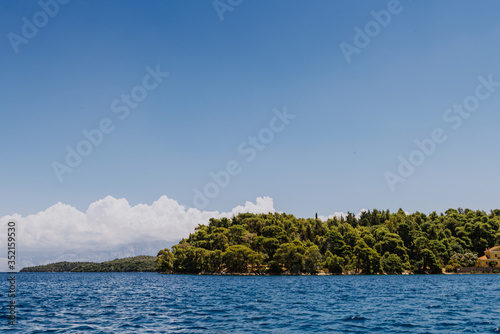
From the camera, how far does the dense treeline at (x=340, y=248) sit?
14512cm

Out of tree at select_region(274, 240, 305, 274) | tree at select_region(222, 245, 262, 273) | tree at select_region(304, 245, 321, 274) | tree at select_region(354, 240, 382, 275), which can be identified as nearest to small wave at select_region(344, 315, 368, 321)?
tree at select_region(304, 245, 321, 274)

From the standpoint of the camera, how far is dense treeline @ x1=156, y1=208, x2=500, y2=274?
476 ft

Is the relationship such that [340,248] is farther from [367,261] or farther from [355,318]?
[355,318]

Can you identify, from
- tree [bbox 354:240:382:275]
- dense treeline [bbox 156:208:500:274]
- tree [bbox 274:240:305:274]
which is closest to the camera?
tree [bbox 354:240:382:275]

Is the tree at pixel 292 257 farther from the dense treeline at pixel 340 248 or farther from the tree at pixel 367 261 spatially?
the tree at pixel 367 261

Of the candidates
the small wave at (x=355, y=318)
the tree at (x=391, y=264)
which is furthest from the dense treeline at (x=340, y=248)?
the small wave at (x=355, y=318)

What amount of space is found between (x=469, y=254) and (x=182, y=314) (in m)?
161

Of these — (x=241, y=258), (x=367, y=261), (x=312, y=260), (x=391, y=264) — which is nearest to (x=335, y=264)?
(x=312, y=260)

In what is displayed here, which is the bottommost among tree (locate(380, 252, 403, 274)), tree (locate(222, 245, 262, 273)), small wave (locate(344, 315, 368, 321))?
small wave (locate(344, 315, 368, 321))

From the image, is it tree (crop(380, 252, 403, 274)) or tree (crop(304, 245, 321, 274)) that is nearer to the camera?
tree (crop(304, 245, 321, 274))

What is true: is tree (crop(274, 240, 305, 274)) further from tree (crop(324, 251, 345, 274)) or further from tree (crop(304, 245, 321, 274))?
tree (crop(324, 251, 345, 274))

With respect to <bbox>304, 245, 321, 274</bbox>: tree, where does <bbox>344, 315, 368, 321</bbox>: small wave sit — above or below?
below

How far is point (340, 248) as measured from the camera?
151625mm

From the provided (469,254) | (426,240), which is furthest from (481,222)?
(426,240)
